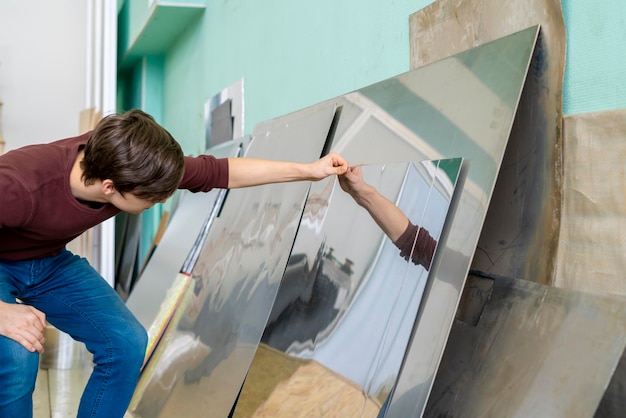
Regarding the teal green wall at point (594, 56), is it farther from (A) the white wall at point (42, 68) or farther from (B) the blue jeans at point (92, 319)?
(A) the white wall at point (42, 68)

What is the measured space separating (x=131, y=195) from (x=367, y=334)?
28.0 inches

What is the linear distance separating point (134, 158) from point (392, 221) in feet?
2.32

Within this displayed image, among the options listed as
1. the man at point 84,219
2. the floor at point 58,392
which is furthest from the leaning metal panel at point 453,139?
the floor at point 58,392

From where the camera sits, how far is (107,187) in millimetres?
1709

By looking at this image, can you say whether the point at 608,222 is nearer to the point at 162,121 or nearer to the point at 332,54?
the point at 332,54

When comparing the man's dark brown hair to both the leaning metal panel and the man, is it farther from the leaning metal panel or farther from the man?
the leaning metal panel

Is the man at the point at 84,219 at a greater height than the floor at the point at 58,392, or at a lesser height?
greater

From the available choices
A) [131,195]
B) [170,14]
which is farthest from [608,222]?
[170,14]

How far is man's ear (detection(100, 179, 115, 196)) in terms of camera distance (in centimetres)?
169

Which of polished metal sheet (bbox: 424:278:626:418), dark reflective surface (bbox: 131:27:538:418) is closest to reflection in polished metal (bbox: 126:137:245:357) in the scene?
dark reflective surface (bbox: 131:27:538:418)

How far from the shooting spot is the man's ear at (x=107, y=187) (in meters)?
1.69

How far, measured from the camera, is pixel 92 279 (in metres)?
2.03

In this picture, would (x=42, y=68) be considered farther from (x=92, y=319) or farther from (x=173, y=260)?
(x=92, y=319)

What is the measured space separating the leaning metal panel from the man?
26 cm
